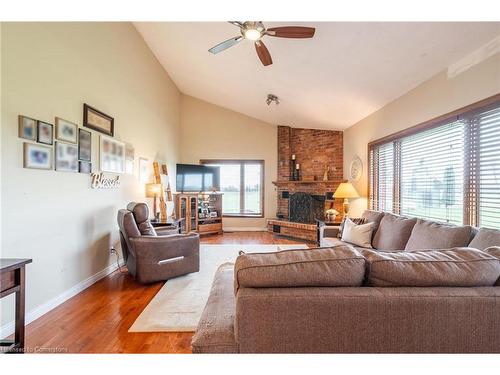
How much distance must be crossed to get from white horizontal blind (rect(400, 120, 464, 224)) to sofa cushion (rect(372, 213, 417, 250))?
1.64 ft

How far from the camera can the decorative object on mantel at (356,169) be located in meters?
4.99

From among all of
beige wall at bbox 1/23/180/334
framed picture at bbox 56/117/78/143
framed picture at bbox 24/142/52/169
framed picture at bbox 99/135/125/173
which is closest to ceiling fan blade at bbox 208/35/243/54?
beige wall at bbox 1/23/180/334

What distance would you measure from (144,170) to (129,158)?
61 cm

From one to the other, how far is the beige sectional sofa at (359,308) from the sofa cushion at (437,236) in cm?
122

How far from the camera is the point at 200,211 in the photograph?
20.7ft

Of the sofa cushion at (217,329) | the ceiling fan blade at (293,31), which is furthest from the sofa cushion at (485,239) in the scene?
the ceiling fan blade at (293,31)

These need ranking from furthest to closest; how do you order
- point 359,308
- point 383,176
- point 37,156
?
point 383,176 < point 37,156 < point 359,308

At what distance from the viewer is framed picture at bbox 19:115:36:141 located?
2.09 metres

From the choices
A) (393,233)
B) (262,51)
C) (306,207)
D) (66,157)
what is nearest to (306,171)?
(306,207)

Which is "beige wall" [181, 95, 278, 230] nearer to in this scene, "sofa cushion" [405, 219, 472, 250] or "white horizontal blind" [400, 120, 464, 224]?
"white horizontal blind" [400, 120, 464, 224]

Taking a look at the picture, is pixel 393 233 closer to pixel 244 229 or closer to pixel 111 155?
pixel 111 155
